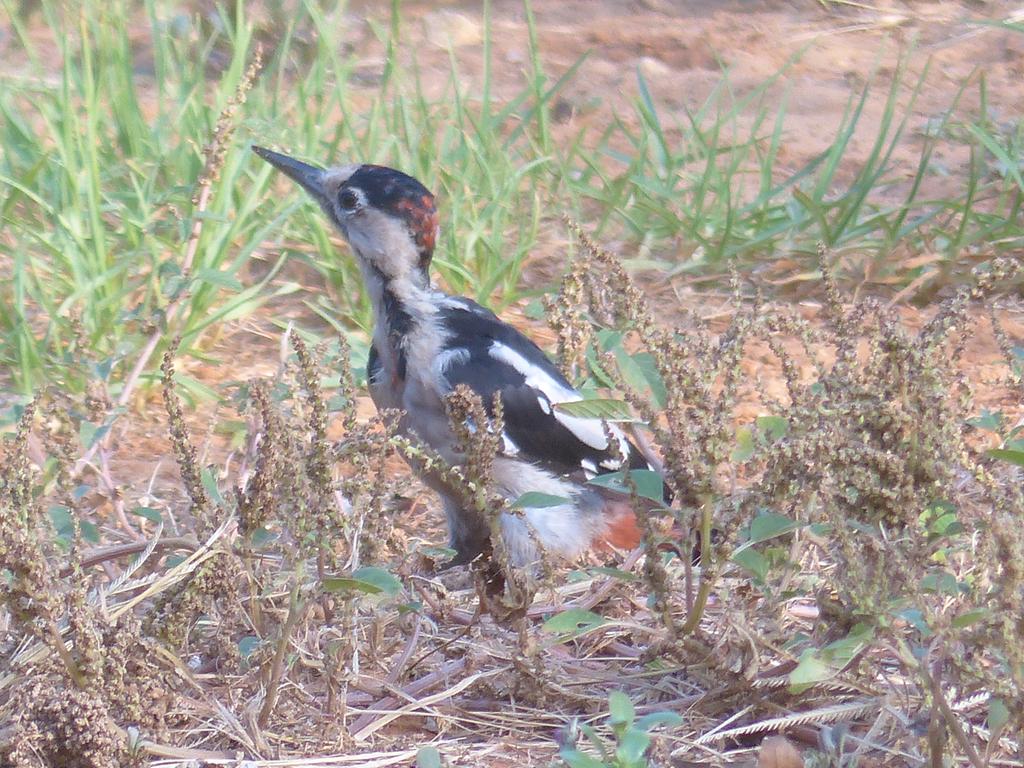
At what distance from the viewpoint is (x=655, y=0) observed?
26.7 ft

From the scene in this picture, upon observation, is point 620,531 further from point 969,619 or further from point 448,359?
point 969,619

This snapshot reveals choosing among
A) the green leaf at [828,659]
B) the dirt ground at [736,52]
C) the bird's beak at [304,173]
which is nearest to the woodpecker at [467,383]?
the bird's beak at [304,173]

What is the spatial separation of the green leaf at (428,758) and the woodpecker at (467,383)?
45.5 inches

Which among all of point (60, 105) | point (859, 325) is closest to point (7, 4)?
point (60, 105)

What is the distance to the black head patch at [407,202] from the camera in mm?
3875

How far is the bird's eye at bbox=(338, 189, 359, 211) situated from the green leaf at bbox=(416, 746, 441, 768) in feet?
6.77

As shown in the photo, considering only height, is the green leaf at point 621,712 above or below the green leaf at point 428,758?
above

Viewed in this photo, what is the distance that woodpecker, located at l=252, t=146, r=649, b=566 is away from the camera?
354 cm

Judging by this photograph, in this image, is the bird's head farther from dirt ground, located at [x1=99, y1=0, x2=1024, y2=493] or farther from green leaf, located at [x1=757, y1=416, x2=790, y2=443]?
dirt ground, located at [x1=99, y1=0, x2=1024, y2=493]

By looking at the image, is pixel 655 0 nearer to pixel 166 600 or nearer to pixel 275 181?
pixel 275 181

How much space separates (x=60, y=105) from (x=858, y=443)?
11.3 ft

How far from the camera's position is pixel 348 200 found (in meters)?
3.99

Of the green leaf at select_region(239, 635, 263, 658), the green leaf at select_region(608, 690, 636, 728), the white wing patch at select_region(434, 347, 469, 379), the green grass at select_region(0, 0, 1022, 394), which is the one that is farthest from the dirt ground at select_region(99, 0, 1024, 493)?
the green leaf at select_region(608, 690, 636, 728)

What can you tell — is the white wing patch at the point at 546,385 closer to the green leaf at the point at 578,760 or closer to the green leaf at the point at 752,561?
the green leaf at the point at 752,561
